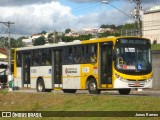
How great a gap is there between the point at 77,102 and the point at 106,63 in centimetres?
484

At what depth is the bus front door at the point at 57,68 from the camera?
31.6 m

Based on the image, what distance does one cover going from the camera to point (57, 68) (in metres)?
31.9

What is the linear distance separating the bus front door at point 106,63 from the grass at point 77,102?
2484 millimetres

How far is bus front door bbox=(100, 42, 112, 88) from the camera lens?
2658 cm

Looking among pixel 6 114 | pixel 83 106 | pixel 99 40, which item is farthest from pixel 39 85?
pixel 6 114

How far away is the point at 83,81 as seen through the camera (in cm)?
2886

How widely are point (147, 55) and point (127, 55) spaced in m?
1.38

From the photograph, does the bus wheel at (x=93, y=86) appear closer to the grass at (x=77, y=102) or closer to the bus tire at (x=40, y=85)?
the grass at (x=77, y=102)

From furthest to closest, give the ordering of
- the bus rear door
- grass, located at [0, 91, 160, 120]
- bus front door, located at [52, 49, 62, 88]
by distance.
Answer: bus front door, located at [52, 49, 62, 88] < the bus rear door < grass, located at [0, 91, 160, 120]

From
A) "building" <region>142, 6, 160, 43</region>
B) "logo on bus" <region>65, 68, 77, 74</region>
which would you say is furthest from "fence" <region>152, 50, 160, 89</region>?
"building" <region>142, 6, 160, 43</region>

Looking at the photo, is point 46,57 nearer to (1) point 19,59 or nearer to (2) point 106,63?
(1) point 19,59

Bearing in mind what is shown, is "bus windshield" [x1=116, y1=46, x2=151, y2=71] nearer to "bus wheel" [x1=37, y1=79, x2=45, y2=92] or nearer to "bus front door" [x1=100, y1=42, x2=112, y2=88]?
"bus front door" [x1=100, y1=42, x2=112, y2=88]

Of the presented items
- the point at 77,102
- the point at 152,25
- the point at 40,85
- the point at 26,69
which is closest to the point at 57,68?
the point at 40,85

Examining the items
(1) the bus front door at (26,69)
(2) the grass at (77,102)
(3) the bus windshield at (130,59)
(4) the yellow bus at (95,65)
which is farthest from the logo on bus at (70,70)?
(1) the bus front door at (26,69)
